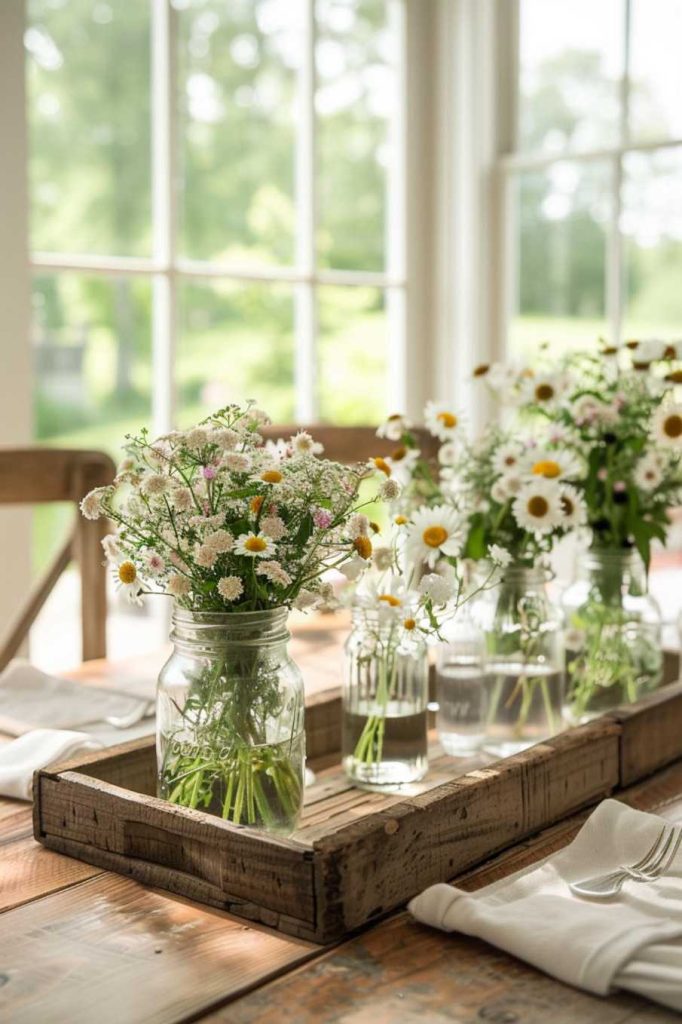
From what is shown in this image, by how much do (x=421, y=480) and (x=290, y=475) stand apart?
0.49 m

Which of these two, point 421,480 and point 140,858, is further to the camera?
point 421,480

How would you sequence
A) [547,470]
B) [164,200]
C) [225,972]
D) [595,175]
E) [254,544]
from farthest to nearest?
[595,175] → [164,200] → [547,470] → [254,544] → [225,972]

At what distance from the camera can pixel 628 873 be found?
0.85 metres

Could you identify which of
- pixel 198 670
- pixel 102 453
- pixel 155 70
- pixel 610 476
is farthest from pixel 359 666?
pixel 155 70

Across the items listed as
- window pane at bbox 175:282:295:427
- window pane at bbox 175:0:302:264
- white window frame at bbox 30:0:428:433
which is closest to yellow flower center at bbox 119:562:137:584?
white window frame at bbox 30:0:428:433

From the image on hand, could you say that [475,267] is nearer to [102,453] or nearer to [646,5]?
[646,5]

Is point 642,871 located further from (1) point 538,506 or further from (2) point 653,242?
(2) point 653,242

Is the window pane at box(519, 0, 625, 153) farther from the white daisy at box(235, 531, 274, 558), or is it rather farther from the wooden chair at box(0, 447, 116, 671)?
the white daisy at box(235, 531, 274, 558)

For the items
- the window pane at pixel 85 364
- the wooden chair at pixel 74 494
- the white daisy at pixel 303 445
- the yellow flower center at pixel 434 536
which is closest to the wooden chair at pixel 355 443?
the wooden chair at pixel 74 494

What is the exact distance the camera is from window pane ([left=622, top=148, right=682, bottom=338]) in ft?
8.84

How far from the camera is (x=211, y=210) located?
288cm

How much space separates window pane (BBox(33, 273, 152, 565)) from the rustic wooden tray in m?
1.45

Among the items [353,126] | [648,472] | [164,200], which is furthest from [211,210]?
[648,472]

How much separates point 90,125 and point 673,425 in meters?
1.79
